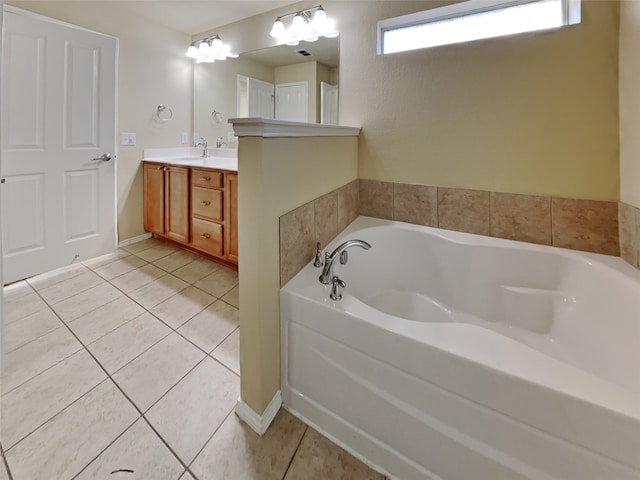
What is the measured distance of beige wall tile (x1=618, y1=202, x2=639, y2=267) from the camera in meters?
1.30

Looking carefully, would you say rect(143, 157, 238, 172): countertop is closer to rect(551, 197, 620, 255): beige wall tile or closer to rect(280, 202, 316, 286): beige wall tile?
rect(280, 202, 316, 286): beige wall tile

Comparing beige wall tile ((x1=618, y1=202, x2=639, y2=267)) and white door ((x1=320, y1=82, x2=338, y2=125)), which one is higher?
white door ((x1=320, y1=82, x2=338, y2=125))

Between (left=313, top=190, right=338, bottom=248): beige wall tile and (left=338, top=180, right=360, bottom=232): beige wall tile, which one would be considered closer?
(left=313, top=190, right=338, bottom=248): beige wall tile

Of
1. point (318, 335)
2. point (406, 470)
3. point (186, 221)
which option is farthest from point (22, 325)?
point (406, 470)

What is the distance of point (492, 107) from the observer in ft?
5.44

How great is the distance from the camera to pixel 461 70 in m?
1.72

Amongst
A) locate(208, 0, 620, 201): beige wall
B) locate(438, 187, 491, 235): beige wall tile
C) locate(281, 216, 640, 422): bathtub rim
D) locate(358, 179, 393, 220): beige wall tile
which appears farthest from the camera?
locate(358, 179, 393, 220): beige wall tile

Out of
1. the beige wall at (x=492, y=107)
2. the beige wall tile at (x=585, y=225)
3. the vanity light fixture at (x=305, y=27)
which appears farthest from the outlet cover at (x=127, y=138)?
the beige wall tile at (x=585, y=225)

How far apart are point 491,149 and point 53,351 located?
8.38ft

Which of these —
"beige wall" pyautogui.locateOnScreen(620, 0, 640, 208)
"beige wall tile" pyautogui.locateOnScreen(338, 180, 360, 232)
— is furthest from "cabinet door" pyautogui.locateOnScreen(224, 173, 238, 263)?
"beige wall" pyautogui.locateOnScreen(620, 0, 640, 208)

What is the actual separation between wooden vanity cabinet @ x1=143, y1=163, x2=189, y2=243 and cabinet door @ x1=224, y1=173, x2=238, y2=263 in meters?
0.54

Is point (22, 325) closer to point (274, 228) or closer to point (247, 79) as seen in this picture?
point (274, 228)

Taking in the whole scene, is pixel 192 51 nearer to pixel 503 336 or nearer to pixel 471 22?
pixel 471 22

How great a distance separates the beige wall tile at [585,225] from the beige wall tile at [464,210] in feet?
1.04
